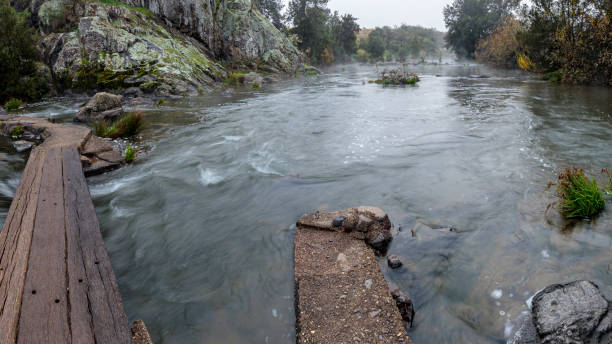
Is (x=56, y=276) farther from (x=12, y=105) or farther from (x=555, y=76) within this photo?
(x=555, y=76)

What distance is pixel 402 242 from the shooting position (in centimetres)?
428

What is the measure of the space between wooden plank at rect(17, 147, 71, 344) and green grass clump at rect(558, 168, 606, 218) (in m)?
5.94

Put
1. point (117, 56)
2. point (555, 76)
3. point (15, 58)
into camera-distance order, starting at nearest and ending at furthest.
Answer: point (15, 58), point (117, 56), point (555, 76)

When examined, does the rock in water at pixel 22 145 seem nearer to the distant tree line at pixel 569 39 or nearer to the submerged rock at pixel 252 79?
the submerged rock at pixel 252 79

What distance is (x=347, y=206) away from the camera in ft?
18.2

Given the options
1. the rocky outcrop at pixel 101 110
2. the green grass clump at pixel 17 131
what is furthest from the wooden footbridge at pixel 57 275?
Answer: the rocky outcrop at pixel 101 110

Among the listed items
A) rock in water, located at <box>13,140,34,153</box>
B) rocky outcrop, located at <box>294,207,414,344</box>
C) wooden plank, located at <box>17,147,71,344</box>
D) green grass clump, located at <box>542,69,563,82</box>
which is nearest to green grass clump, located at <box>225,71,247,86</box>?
rock in water, located at <box>13,140,34,153</box>

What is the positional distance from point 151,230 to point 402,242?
12.5 feet

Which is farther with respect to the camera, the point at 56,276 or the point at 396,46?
the point at 396,46

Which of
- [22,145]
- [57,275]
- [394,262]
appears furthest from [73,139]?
[394,262]

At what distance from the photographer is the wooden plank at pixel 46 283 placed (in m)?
2.35

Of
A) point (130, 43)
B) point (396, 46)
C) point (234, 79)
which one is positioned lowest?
point (234, 79)

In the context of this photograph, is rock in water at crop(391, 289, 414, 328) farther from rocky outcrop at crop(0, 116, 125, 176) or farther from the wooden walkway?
rocky outcrop at crop(0, 116, 125, 176)

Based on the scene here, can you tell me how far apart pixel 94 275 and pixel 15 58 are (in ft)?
54.3
